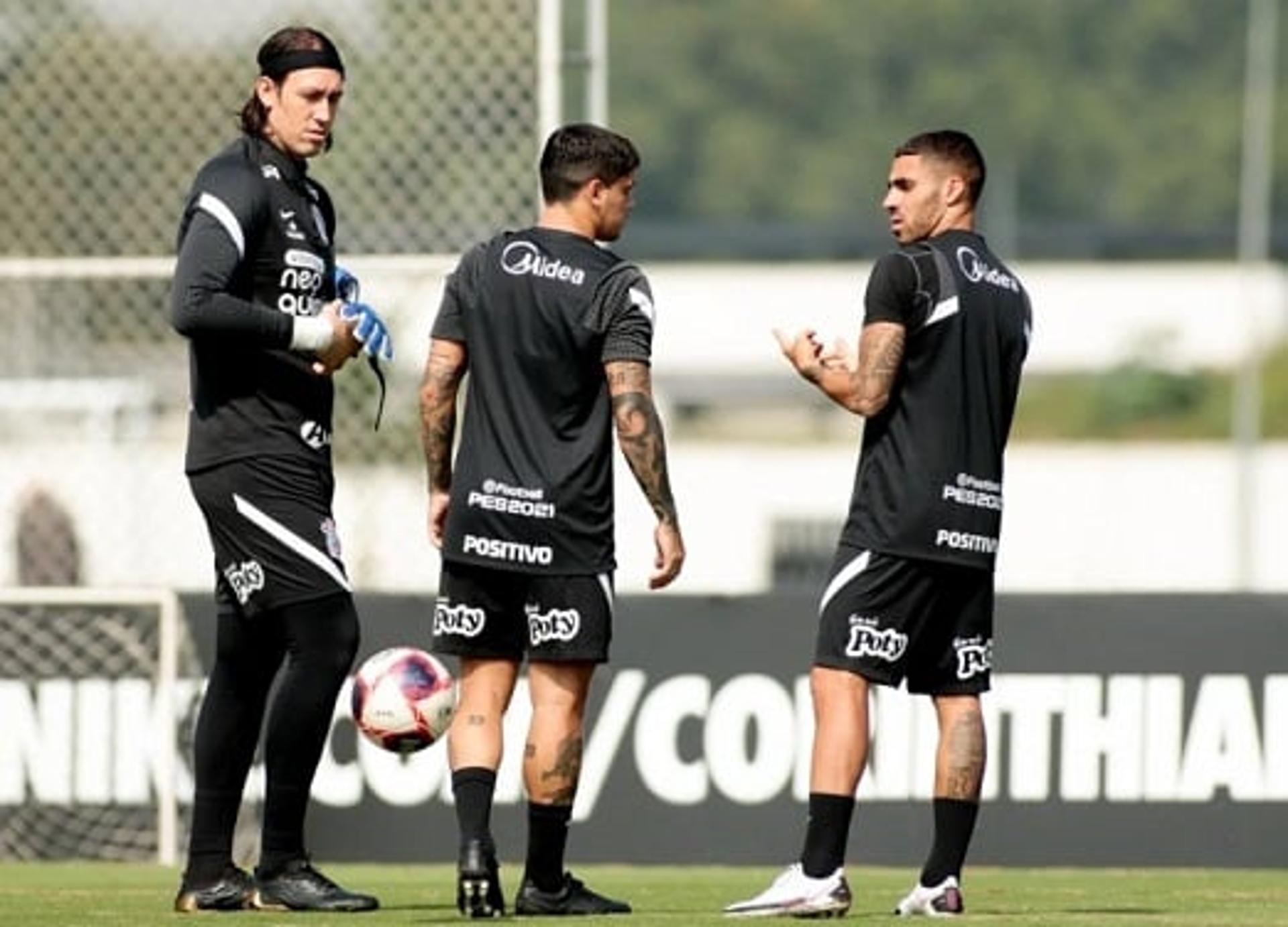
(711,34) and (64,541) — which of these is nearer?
(64,541)

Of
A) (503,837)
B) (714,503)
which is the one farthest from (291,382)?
(714,503)

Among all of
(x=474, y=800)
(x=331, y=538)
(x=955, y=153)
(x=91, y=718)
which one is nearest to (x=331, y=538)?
(x=331, y=538)

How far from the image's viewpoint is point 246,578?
11.2 meters

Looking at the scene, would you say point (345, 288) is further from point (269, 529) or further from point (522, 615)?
point (522, 615)

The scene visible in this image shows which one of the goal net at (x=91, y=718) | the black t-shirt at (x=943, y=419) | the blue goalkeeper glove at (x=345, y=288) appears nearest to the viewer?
the black t-shirt at (x=943, y=419)

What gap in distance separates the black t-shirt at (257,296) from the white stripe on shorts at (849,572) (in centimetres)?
151

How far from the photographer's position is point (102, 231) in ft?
51.5

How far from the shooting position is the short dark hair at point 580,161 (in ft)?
36.3

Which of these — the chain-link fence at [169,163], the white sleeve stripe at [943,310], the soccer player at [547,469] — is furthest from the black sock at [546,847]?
the chain-link fence at [169,163]

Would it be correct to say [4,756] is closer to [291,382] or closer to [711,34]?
[291,382]

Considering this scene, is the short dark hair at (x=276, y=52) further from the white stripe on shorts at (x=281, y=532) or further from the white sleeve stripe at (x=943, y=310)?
the white sleeve stripe at (x=943, y=310)

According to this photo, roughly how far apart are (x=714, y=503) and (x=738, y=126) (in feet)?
252

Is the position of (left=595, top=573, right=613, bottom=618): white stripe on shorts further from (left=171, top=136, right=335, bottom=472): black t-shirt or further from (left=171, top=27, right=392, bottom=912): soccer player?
(left=171, top=136, right=335, bottom=472): black t-shirt

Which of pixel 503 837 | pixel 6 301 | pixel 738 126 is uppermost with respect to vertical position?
pixel 738 126
